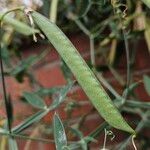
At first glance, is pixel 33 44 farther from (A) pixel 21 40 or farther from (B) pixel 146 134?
(B) pixel 146 134

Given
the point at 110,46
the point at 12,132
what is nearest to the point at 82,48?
the point at 110,46

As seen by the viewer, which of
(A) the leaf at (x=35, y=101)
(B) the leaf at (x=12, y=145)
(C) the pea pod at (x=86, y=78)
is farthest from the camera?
(A) the leaf at (x=35, y=101)

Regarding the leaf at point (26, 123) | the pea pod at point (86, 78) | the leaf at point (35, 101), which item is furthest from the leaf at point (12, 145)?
the pea pod at point (86, 78)

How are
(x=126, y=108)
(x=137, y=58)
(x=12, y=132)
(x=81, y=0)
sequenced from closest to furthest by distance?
(x=12, y=132)
(x=81, y=0)
(x=126, y=108)
(x=137, y=58)

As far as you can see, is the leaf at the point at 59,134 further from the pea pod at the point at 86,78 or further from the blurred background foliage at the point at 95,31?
the blurred background foliage at the point at 95,31

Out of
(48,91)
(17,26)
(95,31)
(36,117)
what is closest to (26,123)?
(36,117)

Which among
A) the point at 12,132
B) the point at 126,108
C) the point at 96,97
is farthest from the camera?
the point at 126,108

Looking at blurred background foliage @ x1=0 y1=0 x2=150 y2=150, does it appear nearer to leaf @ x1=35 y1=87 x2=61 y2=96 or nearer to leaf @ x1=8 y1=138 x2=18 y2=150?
leaf @ x1=35 y1=87 x2=61 y2=96

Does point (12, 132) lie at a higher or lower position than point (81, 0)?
lower

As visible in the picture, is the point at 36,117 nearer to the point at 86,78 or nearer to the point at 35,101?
the point at 35,101
